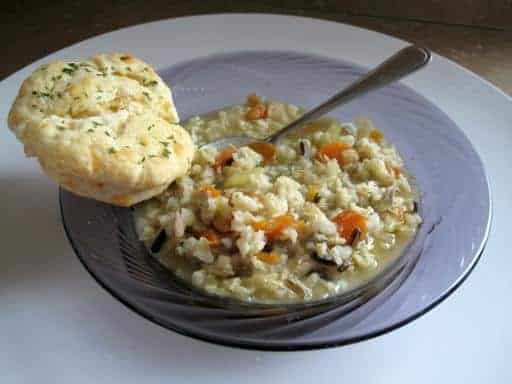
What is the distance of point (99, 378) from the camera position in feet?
4.49

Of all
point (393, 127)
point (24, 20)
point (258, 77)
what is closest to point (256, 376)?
point (393, 127)

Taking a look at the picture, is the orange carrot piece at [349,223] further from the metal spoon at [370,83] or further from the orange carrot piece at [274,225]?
the metal spoon at [370,83]

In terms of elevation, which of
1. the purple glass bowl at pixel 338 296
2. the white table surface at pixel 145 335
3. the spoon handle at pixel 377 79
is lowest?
the white table surface at pixel 145 335

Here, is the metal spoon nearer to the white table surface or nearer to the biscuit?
the biscuit

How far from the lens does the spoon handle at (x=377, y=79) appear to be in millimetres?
1767

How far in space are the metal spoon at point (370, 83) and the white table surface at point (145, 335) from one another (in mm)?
412

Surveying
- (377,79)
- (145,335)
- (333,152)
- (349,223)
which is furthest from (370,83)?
(145,335)

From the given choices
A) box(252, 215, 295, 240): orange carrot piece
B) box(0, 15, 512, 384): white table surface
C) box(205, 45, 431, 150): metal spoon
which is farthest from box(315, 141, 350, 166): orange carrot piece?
box(0, 15, 512, 384): white table surface

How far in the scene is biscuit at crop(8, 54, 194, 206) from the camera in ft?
4.46

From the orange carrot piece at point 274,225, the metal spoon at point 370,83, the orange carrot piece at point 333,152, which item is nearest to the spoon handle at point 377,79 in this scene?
the metal spoon at point 370,83

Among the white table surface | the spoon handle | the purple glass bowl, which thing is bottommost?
the white table surface

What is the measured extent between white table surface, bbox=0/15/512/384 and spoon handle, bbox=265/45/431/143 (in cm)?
41

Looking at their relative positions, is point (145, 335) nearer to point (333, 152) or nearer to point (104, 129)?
point (104, 129)

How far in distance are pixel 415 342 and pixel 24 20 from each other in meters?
2.06
